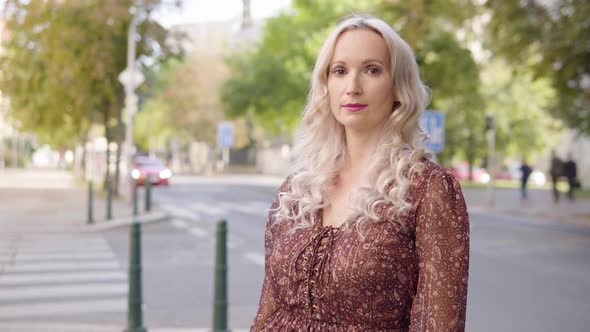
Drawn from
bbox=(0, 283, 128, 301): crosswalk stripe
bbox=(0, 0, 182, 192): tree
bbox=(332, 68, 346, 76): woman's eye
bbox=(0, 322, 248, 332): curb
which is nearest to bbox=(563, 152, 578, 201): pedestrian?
bbox=(0, 0, 182, 192): tree

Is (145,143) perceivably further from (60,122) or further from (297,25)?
(60,122)

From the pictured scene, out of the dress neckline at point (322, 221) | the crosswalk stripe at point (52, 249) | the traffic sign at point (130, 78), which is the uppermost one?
the traffic sign at point (130, 78)

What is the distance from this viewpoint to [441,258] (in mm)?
1977

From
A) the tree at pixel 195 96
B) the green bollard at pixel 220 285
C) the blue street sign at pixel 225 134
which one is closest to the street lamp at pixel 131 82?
the green bollard at pixel 220 285

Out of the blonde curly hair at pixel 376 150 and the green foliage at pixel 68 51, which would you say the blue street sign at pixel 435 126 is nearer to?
the green foliage at pixel 68 51

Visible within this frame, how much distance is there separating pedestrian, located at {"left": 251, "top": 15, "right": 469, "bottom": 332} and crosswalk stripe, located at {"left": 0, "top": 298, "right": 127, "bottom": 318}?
624 cm

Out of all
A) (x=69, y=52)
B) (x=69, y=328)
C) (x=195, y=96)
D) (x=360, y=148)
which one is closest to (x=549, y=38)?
(x=69, y=328)

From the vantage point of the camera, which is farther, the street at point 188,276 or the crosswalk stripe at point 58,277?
the crosswalk stripe at point 58,277

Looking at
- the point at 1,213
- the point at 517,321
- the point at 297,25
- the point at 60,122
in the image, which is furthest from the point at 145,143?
the point at 517,321

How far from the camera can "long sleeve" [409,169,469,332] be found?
1.97 metres

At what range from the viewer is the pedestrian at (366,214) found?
1996 millimetres

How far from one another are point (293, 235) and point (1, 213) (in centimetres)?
2090

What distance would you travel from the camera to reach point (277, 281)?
2260mm

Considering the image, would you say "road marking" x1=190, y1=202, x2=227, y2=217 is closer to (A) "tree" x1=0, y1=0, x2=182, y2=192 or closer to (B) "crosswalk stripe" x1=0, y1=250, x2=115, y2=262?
(A) "tree" x1=0, y1=0, x2=182, y2=192
